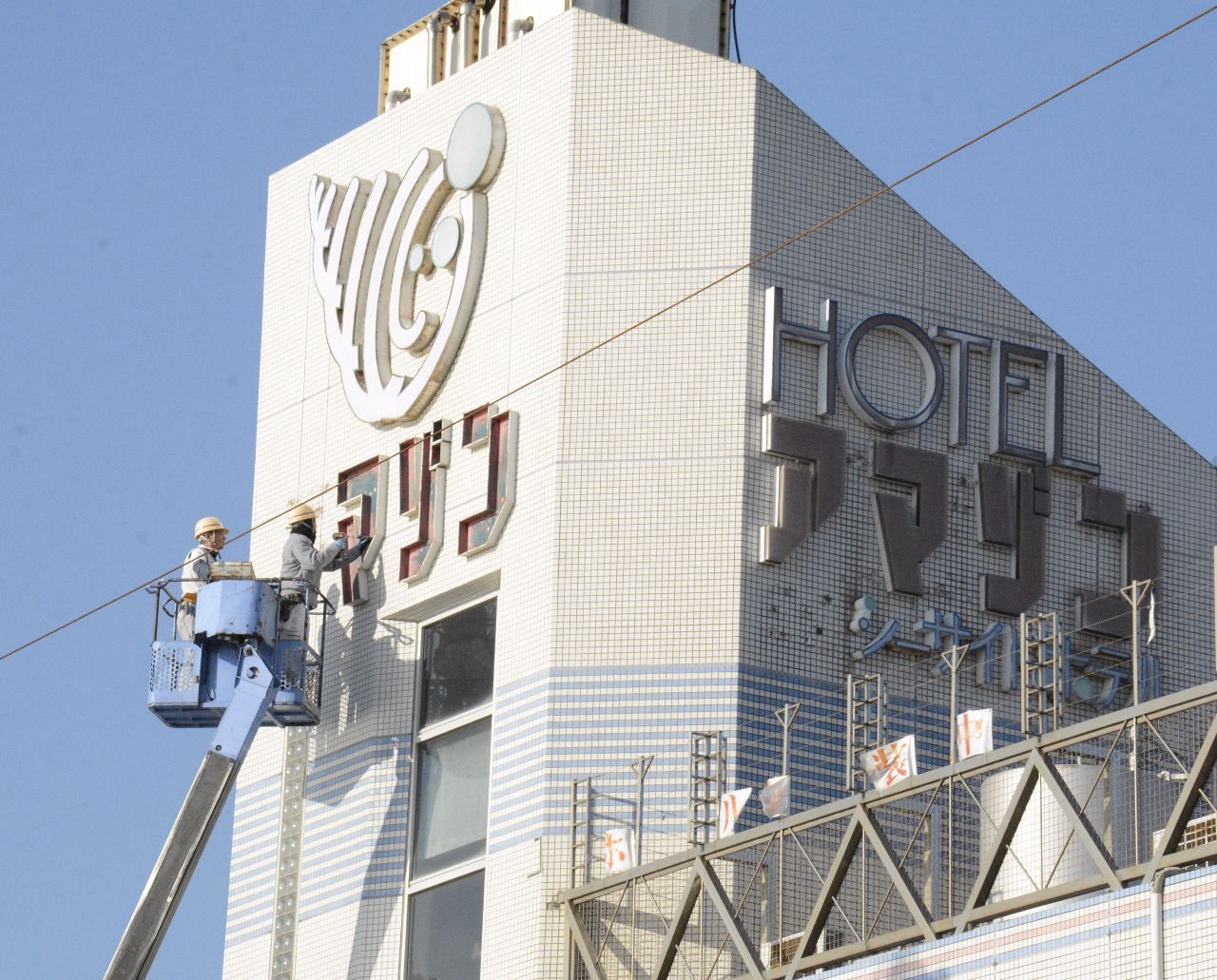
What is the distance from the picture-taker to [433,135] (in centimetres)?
3872

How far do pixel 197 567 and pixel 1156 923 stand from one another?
14099mm

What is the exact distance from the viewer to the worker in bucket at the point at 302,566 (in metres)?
36.5

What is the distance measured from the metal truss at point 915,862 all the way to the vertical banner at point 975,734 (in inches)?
16.2

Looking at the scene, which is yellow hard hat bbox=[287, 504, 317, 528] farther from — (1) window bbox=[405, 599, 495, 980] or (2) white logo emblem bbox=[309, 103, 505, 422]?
(1) window bbox=[405, 599, 495, 980]

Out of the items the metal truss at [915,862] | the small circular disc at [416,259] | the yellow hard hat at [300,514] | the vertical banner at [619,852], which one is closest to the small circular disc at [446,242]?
the small circular disc at [416,259]

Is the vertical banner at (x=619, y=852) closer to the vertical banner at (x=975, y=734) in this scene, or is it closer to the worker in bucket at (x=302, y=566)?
the vertical banner at (x=975, y=734)

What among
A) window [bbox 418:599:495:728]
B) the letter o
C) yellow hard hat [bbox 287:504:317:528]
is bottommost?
window [bbox 418:599:495:728]

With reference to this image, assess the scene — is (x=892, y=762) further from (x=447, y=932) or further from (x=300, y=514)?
(x=300, y=514)

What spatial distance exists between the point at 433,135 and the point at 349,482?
15.2 ft

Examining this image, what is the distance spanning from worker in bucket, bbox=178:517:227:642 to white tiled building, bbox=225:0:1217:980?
1.73 metres

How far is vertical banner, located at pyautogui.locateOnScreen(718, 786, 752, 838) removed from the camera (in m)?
32.1

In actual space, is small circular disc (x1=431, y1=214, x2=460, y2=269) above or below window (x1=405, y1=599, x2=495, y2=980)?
above

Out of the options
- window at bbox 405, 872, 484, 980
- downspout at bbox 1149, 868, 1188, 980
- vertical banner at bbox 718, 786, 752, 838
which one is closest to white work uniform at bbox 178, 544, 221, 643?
window at bbox 405, 872, 484, 980

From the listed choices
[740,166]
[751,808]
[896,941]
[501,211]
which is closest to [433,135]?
[501,211]
